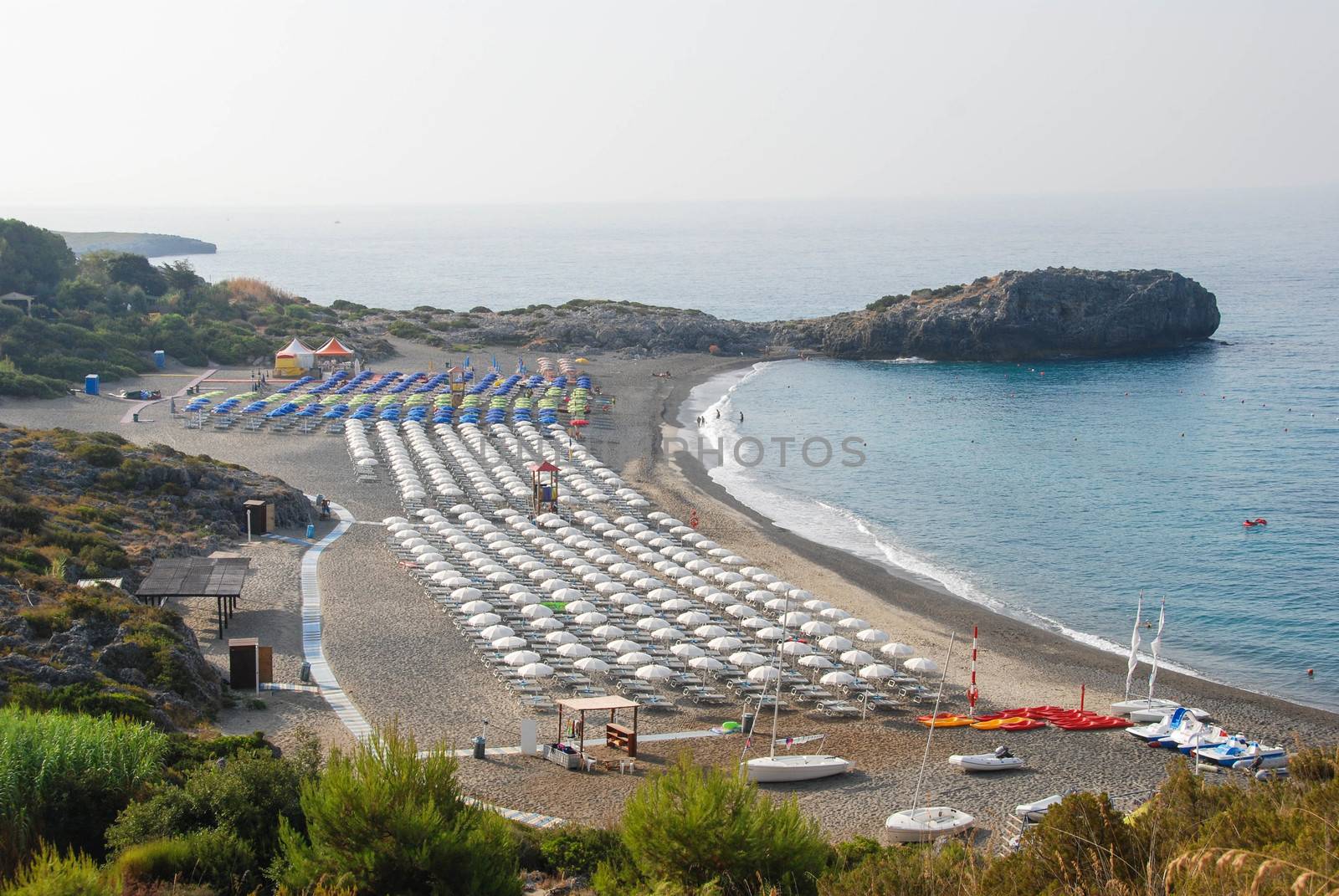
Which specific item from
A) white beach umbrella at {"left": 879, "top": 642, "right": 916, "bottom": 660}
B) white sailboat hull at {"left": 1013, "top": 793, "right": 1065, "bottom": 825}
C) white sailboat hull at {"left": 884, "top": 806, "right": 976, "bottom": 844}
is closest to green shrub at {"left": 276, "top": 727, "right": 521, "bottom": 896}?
white sailboat hull at {"left": 884, "top": 806, "right": 976, "bottom": 844}

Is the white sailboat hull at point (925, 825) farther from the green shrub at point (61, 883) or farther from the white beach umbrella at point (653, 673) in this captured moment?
the green shrub at point (61, 883)

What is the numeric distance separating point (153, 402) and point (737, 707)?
113 feet

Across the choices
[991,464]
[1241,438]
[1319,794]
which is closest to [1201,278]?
[1241,438]

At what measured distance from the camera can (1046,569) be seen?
1244 inches

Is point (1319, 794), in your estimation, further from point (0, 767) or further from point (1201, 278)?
point (1201, 278)

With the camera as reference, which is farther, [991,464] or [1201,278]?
[1201,278]

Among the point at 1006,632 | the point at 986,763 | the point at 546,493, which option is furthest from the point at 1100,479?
the point at 986,763

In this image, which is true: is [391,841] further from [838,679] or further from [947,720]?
[838,679]

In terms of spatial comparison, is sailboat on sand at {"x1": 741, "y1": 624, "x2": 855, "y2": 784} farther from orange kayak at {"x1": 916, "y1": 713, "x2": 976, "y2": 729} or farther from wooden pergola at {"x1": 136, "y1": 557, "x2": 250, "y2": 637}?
wooden pergola at {"x1": 136, "y1": 557, "x2": 250, "y2": 637}

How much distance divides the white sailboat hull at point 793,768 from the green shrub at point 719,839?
6600 millimetres

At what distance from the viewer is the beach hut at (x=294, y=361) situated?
181 ft

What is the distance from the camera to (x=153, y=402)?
47531 millimetres

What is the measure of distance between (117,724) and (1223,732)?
56.0 feet

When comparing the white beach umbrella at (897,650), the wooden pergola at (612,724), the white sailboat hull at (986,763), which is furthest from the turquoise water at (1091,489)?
the wooden pergola at (612,724)
